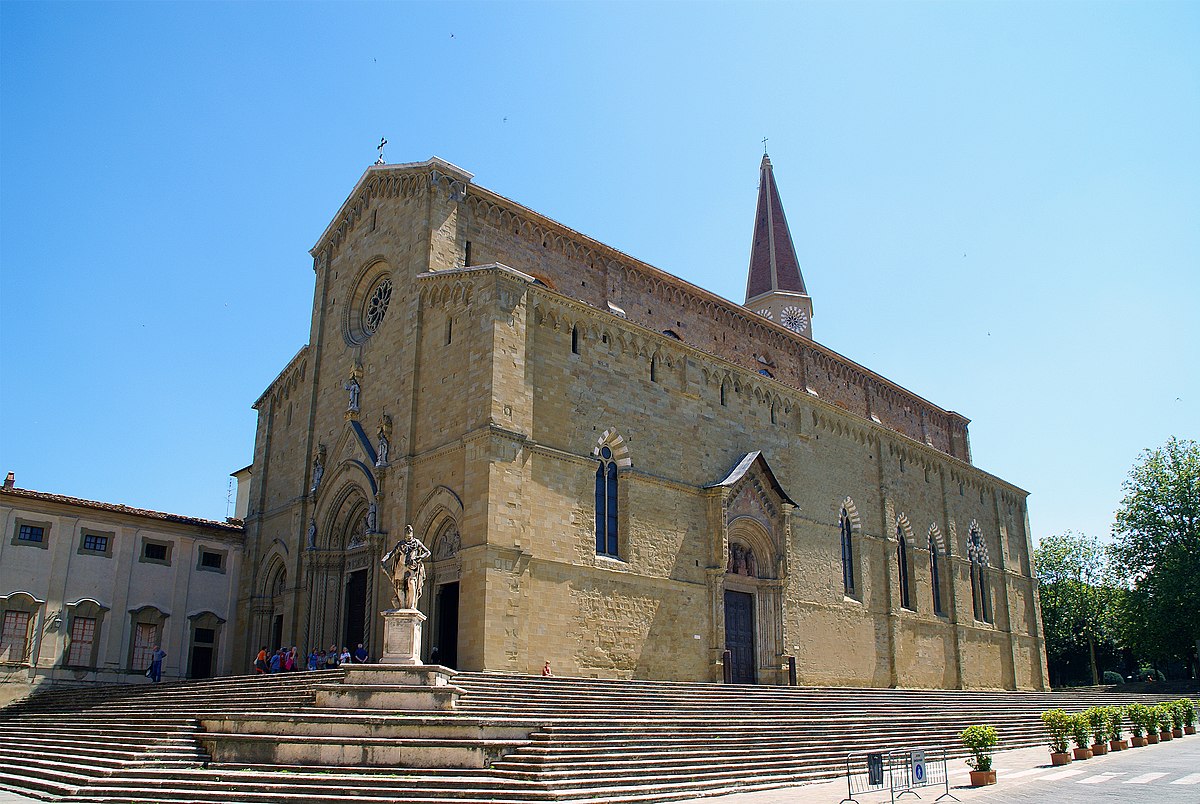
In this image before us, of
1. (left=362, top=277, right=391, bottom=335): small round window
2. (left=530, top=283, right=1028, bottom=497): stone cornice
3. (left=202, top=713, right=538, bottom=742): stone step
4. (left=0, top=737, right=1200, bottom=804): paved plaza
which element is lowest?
(left=0, top=737, right=1200, bottom=804): paved plaza

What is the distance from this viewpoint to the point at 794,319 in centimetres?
5012

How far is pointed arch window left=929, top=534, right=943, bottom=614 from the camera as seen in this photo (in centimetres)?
3991

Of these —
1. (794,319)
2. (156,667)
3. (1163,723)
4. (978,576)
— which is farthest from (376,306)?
(978,576)

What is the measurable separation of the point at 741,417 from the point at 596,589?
9.45 meters

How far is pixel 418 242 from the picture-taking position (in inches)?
1101

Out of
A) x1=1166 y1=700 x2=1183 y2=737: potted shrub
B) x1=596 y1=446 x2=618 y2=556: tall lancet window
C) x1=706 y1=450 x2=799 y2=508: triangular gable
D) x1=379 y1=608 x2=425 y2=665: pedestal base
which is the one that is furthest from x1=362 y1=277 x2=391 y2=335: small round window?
x1=1166 y1=700 x2=1183 y2=737: potted shrub

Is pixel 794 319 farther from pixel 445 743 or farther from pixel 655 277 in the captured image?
pixel 445 743

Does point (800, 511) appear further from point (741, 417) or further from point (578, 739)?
point (578, 739)

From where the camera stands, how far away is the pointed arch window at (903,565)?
37.9 metres

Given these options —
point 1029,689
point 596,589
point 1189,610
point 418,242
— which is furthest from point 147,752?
point 1189,610

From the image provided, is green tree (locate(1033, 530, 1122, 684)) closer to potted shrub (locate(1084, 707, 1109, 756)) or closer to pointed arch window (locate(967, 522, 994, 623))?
pointed arch window (locate(967, 522, 994, 623))

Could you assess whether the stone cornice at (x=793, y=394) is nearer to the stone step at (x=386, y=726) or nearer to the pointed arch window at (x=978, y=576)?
the pointed arch window at (x=978, y=576)

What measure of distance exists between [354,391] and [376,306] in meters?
3.18

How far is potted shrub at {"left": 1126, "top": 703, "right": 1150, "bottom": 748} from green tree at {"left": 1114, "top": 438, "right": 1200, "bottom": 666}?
2907cm
